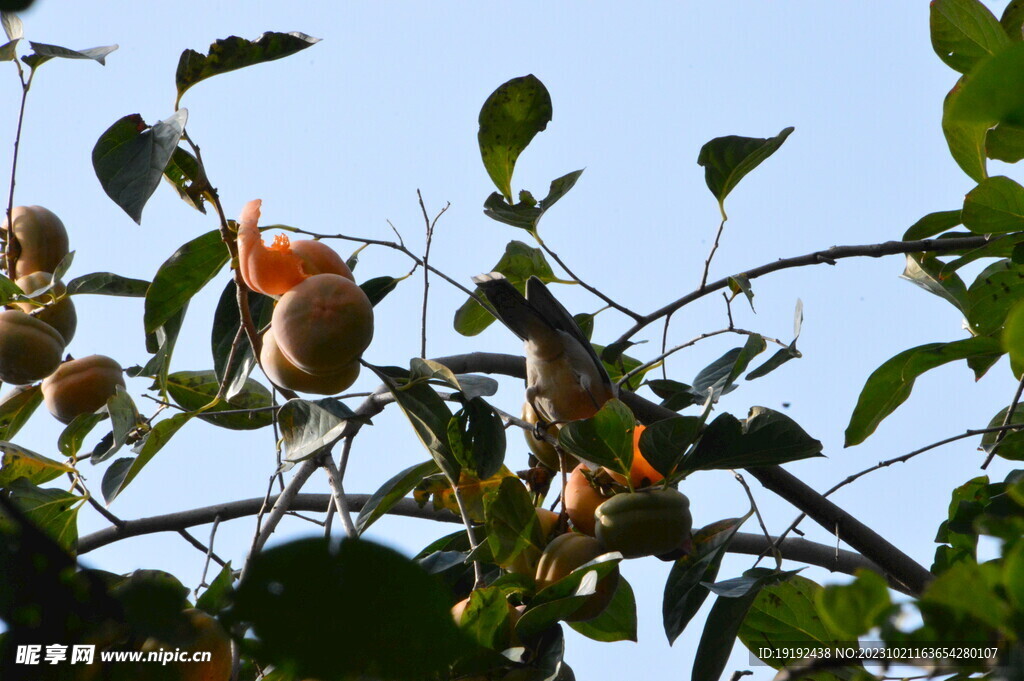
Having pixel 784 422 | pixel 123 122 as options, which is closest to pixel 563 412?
→ pixel 784 422

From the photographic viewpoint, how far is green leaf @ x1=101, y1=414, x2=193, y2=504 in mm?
1521

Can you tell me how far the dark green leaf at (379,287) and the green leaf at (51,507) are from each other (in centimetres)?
59

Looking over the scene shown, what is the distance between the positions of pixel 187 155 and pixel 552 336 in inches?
29.9

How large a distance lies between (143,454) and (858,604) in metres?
1.33

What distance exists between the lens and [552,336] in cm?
180

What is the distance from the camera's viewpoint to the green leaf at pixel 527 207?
1.83m

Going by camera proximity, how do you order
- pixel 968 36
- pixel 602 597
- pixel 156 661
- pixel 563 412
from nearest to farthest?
pixel 156 661, pixel 602 597, pixel 968 36, pixel 563 412

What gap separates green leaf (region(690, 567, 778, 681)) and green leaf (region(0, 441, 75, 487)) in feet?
3.62

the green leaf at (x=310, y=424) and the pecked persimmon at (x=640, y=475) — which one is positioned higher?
the green leaf at (x=310, y=424)

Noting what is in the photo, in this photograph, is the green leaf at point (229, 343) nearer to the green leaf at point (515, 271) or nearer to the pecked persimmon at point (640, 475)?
the green leaf at point (515, 271)

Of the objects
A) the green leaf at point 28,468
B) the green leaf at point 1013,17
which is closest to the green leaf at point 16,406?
the green leaf at point 28,468

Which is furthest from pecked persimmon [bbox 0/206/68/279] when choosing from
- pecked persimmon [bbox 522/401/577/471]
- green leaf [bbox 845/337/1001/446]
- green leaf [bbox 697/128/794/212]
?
green leaf [bbox 845/337/1001/446]

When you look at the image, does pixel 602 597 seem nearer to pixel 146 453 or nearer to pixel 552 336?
pixel 552 336

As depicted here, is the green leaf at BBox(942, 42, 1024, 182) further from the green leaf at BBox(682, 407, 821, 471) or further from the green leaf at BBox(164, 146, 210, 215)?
the green leaf at BBox(164, 146, 210, 215)
